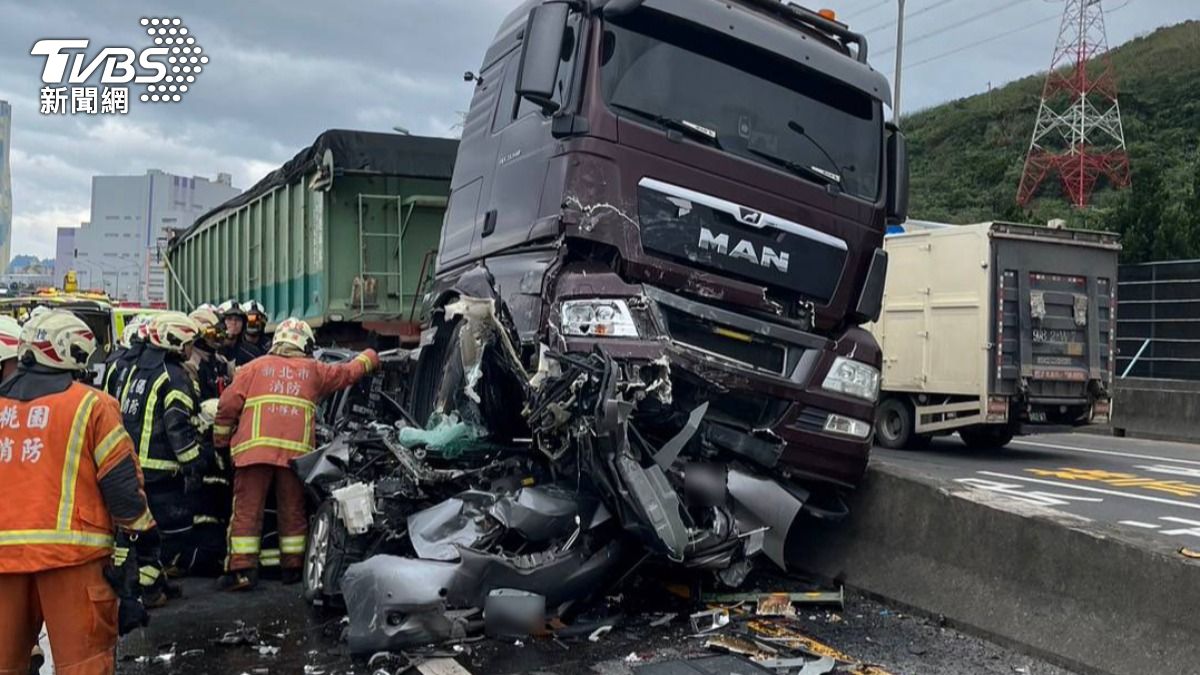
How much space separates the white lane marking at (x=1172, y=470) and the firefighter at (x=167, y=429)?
9.19 m

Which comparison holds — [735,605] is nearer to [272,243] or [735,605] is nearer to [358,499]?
[358,499]

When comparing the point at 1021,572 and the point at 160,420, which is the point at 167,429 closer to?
the point at 160,420

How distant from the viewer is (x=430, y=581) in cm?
421

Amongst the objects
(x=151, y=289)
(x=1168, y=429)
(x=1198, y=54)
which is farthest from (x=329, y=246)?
(x=1198, y=54)

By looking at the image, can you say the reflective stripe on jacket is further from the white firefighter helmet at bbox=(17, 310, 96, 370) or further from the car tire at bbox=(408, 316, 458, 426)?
the white firefighter helmet at bbox=(17, 310, 96, 370)

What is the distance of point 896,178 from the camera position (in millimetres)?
5781

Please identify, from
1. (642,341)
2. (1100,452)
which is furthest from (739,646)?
(1100,452)

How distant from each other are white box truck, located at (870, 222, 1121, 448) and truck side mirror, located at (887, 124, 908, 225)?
558 cm

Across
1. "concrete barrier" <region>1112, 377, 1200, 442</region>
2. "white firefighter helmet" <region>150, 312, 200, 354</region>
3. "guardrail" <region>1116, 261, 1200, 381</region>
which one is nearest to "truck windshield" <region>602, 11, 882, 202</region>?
"white firefighter helmet" <region>150, 312, 200, 354</region>

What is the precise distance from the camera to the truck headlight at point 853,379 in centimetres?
512

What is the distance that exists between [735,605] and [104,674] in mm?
2801

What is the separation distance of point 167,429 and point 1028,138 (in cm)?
4341

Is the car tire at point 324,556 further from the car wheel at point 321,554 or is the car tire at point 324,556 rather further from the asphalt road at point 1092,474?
A: the asphalt road at point 1092,474

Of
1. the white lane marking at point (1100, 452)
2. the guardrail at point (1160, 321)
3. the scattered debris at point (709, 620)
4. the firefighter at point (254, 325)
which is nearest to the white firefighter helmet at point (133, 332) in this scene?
the firefighter at point (254, 325)
